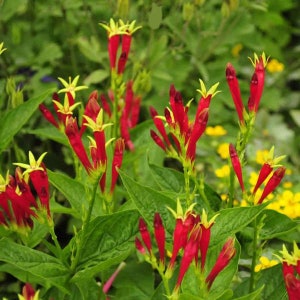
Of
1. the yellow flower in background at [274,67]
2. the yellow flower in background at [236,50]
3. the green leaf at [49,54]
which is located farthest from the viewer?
the yellow flower in background at [236,50]

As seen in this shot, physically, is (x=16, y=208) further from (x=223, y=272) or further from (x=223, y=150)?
(x=223, y=150)

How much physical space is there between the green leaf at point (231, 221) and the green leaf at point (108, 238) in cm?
17

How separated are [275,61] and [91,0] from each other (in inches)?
41.8

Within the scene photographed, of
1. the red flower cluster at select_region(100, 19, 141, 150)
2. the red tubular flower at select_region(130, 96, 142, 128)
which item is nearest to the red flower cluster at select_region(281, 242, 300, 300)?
the red flower cluster at select_region(100, 19, 141, 150)

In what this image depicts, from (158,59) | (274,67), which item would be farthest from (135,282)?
(274,67)

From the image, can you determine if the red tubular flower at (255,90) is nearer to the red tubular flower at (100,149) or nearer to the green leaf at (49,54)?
the red tubular flower at (100,149)

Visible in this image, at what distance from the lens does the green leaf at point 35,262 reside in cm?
144

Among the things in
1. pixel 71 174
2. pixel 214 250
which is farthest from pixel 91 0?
pixel 214 250

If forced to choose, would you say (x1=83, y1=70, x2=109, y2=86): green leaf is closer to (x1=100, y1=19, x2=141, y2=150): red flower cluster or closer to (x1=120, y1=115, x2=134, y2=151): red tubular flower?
(x1=100, y1=19, x2=141, y2=150): red flower cluster

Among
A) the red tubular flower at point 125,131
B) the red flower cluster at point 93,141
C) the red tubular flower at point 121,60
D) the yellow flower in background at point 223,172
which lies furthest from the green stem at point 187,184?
the yellow flower in background at point 223,172

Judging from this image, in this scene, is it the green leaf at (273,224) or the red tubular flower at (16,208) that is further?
the green leaf at (273,224)

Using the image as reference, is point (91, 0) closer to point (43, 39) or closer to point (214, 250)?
point (43, 39)

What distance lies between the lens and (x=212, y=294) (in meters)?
1.47

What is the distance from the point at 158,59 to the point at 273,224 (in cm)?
118
